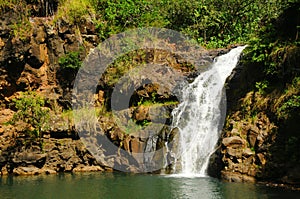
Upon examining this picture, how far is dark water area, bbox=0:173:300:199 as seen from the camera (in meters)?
15.6

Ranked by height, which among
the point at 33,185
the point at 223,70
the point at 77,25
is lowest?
the point at 33,185

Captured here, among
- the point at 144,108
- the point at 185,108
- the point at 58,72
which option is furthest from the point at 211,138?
the point at 58,72

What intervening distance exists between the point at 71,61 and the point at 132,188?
Result: 14.2 metres

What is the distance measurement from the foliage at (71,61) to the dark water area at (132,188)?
9956mm

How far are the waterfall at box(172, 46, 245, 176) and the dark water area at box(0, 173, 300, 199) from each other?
1967mm

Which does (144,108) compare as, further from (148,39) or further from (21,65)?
(21,65)

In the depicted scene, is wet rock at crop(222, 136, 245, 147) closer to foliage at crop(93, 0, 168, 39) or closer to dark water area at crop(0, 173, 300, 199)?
dark water area at crop(0, 173, 300, 199)

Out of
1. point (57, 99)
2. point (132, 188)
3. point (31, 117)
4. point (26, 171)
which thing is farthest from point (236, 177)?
point (57, 99)

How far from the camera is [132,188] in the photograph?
59.2 feet

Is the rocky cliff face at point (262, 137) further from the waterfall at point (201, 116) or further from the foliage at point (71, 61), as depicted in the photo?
the foliage at point (71, 61)

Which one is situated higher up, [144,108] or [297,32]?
[297,32]

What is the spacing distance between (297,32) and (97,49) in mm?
16065

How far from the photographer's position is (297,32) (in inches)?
744

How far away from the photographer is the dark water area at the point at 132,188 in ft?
51.0
